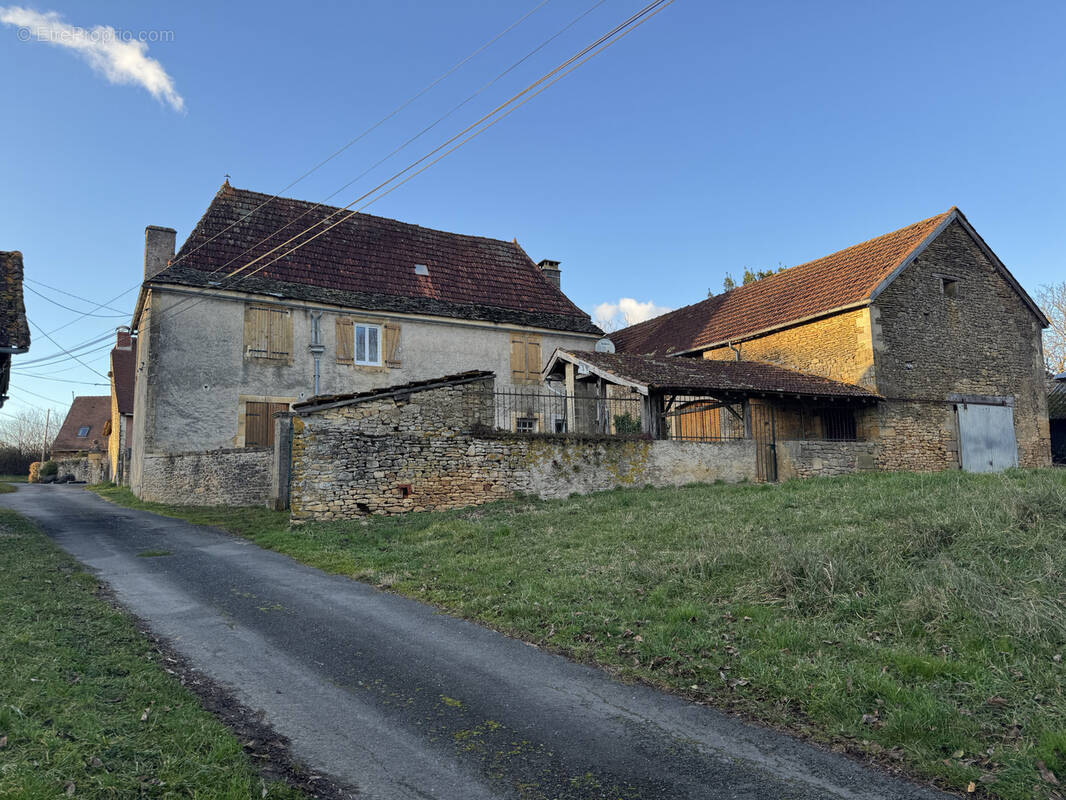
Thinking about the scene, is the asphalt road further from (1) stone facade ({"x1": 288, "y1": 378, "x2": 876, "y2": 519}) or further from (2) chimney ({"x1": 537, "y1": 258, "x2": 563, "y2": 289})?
(2) chimney ({"x1": 537, "y1": 258, "x2": 563, "y2": 289})

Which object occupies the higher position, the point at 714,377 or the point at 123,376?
the point at 123,376

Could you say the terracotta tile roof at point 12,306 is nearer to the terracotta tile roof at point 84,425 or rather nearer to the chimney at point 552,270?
the chimney at point 552,270

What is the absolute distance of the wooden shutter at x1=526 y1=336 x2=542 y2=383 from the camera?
2531 cm

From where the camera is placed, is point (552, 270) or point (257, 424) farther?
point (552, 270)

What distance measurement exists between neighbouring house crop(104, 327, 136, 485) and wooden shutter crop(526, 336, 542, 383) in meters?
18.3

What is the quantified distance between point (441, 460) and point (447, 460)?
0.13 metres

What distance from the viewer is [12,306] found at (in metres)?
14.5

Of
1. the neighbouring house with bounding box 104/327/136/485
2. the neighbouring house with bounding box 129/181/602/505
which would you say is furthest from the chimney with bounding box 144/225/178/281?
the neighbouring house with bounding box 104/327/136/485

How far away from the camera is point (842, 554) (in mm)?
7445

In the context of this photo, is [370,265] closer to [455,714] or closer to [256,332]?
[256,332]

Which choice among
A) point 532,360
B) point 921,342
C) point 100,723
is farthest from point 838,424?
point 100,723

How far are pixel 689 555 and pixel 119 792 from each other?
6.15 metres

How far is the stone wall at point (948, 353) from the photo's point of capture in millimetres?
20281

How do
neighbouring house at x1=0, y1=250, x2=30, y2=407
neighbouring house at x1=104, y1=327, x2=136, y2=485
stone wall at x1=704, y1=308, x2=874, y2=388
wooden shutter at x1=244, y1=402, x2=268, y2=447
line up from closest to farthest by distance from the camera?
1. neighbouring house at x1=0, y1=250, x2=30, y2=407
2. stone wall at x1=704, y1=308, x2=874, y2=388
3. wooden shutter at x1=244, y1=402, x2=268, y2=447
4. neighbouring house at x1=104, y1=327, x2=136, y2=485
